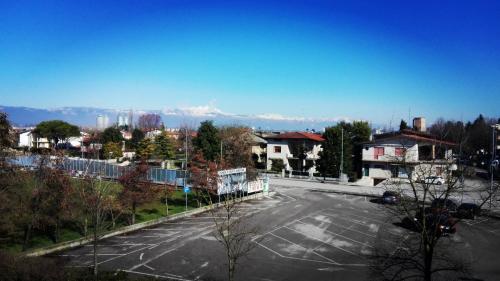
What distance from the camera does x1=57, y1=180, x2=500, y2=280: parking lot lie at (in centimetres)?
2197

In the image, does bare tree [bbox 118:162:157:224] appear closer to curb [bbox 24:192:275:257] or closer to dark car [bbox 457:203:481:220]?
curb [bbox 24:192:275:257]

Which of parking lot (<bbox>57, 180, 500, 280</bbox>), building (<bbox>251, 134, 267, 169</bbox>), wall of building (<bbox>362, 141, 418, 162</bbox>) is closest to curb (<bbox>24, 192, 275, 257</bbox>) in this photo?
parking lot (<bbox>57, 180, 500, 280</bbox>)

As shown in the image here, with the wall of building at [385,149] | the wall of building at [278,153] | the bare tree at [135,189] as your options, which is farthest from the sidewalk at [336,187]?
the bare tree at [135,189]

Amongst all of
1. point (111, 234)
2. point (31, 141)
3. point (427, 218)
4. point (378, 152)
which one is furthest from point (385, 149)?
point (31, 141)

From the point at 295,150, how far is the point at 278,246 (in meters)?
47.0

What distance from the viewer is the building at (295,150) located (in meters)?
72.1

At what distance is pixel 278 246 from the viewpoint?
26.5 m

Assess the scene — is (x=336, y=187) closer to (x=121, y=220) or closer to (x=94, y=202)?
(x=121, y=220)

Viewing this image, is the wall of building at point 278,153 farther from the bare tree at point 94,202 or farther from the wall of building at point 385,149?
the bare tree at point 94,202

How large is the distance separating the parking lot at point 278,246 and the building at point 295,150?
109ft

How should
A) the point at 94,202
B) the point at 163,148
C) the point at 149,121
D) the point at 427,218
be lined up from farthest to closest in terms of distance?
the point at 149,121
the point at 163,148
the point at 94,202
the point at 427,218

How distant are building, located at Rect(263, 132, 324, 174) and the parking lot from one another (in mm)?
33165

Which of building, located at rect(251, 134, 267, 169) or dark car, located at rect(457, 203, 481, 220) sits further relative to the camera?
building, located at rect(251, 134, 267, 169)

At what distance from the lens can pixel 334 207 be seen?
40219 mm
